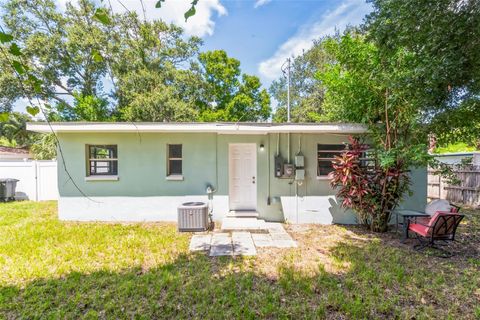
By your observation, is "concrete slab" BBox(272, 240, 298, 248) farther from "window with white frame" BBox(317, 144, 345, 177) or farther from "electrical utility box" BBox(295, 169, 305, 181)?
"window with white frame" BBox(317, 144, 345, 177)

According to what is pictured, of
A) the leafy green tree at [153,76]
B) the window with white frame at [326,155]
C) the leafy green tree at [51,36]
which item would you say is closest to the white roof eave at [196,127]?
the window with white frame at [326,155]

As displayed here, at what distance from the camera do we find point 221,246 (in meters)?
5.32

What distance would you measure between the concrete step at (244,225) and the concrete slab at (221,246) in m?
0.52

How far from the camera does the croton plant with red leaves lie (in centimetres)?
605

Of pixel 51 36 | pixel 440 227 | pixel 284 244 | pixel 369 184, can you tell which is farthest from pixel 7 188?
pixel 440 227

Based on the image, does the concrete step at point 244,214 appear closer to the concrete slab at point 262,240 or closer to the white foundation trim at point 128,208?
the white foundation trim at point 128,208

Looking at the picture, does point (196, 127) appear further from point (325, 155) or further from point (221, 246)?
point (325, 155)

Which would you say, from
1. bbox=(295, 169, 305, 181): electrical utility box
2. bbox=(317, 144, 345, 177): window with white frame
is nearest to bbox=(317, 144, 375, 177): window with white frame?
bbox=(317, 144, 345, 177): window with white frame

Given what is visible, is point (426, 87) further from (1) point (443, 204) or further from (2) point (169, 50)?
(2) point (169, 50)

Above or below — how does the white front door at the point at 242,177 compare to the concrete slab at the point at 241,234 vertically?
above

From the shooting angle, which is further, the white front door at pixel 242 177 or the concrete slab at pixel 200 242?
the white front door at pixel 242 177

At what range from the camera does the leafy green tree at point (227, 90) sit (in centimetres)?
2019

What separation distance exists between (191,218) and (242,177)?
2.08 meters

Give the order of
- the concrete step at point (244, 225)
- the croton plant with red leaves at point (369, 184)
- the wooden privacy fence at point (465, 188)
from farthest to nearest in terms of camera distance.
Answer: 1. the wooden privacy fence at point (465, 188)
2. the concrete step at point (244, 225)
3. the croton plant with red leaves at point (369, 184)
